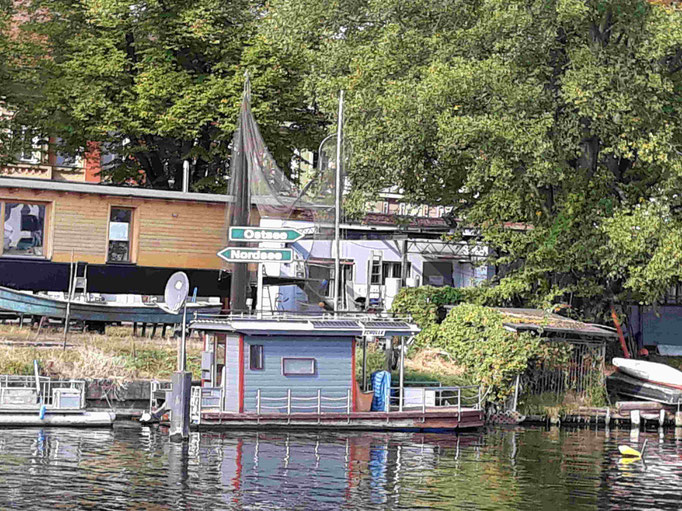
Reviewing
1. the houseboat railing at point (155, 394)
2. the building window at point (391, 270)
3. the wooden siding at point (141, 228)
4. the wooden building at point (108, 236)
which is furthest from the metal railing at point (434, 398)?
the building window at point (391, 270)

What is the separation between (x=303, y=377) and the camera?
118 feet

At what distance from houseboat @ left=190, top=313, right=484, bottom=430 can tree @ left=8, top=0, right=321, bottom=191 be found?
19.2 metres

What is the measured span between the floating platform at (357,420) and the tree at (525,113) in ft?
29.1

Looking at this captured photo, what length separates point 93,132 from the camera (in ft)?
177

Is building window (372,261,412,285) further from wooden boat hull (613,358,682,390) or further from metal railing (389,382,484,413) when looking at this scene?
metal railing (389,382,484,413)

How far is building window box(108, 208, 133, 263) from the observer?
4391 cm

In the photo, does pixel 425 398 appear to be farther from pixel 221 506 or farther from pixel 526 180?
pixel 221 506

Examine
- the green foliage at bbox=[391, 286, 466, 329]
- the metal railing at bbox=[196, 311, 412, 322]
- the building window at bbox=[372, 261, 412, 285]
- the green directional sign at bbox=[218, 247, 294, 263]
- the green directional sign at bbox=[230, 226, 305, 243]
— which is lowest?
the metal railing at bbox=[196, 311, 412, 322]

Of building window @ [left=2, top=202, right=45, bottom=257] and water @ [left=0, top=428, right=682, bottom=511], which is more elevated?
building window @ [left=2, top=202, right=45, bottom=257]

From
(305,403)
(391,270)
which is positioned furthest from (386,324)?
(391,270)

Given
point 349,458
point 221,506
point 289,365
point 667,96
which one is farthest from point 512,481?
point 667,96

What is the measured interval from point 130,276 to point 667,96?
19487mm

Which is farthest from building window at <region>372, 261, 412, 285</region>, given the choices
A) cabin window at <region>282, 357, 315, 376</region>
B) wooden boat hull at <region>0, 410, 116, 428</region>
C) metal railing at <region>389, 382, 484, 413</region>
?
wooden boat hull at <region>0, 410, 116, 428</region>

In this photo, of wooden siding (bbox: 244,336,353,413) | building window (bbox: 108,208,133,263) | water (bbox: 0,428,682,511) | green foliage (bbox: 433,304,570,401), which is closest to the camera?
water (bbox: 0,428,682,511)
